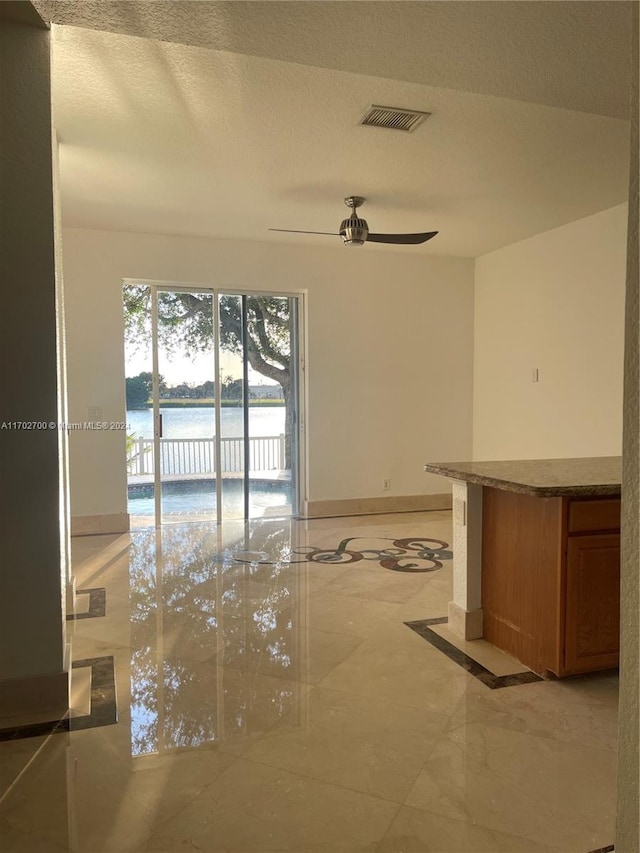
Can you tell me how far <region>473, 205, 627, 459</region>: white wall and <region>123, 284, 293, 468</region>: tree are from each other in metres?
2.11

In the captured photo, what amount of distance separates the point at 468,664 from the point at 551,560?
63cm

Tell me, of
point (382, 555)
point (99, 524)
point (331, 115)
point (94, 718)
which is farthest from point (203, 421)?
point (94, 718)

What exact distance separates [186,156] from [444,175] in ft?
5.40

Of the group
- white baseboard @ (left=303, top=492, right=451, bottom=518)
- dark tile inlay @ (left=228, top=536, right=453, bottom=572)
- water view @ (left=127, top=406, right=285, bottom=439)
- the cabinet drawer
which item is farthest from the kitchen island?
water view @ (left=127, top=406, right=285, bottom=439)

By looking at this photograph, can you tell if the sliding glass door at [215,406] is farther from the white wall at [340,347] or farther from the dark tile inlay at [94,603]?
the dark tile inlay at [94,603]

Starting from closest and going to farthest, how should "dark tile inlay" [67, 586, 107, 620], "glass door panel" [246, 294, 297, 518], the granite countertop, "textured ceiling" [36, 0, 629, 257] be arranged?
"textured ceiling" [36, 0, 629, 257], the granite countertop, "dark tile inlay" [67, 586, 107, 620], "glass door panel" [246, 294, 297, 518]

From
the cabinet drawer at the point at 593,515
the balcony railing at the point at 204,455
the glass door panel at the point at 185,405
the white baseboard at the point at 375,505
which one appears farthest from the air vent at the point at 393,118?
the white baseboard at the point at 375,505

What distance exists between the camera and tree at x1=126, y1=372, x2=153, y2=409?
5.38m

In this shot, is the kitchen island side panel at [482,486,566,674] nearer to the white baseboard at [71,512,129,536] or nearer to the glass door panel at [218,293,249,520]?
the glass door panel at [218,293,249,520]

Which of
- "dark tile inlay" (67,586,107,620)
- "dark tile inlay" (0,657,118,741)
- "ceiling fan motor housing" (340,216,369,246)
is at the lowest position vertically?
"dark tile inlay" (67,586,107,620)

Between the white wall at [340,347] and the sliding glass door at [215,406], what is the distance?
22 centimetres

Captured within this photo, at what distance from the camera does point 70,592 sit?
11.1 ft

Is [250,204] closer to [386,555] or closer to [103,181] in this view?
[103,181]

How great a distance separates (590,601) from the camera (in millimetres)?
2408
